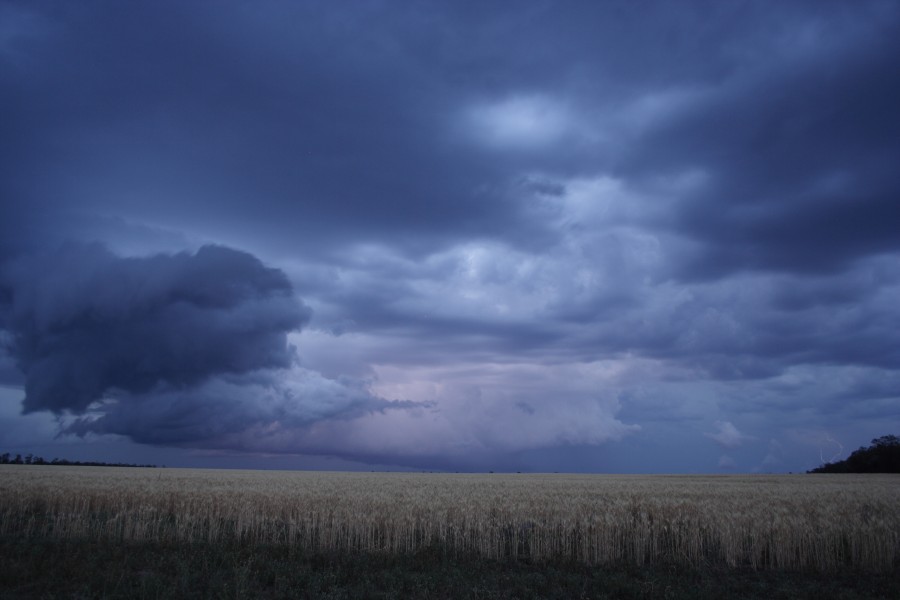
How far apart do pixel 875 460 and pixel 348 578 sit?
135867mm

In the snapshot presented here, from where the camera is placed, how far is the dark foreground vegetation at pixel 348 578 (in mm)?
12664

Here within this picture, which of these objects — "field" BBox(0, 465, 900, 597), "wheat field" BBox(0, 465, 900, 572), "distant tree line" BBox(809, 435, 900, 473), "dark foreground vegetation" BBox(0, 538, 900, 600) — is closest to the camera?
"dark foreground vegetation" BBox(0, 538, 900, 600)

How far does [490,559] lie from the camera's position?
17156mm

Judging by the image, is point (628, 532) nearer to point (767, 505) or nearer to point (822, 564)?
point (822, 564)

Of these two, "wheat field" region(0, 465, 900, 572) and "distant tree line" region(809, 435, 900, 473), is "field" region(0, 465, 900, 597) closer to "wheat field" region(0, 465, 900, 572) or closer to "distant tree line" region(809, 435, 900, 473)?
"wheat field" region(0, 465, 900, 572)

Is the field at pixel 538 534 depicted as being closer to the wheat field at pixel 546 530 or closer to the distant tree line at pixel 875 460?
the wheat field at pixel 546 530

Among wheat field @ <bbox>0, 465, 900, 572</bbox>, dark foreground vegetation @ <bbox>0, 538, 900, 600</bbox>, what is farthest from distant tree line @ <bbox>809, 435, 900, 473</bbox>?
dark foreground vegetation @ <bbox>0, 538, 900, 600</bbox>

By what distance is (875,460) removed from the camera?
11194 centimetres

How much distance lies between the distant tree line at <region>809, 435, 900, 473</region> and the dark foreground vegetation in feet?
400

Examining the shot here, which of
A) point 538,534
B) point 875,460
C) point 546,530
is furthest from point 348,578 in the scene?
point 875,460

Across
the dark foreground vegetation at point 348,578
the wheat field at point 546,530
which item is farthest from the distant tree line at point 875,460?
the dark foreground vegetation at point 348,578

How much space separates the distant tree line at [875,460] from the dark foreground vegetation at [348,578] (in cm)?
Answer: 12205

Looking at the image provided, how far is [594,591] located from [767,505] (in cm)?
1523

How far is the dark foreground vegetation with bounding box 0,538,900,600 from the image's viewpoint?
12.7 m
